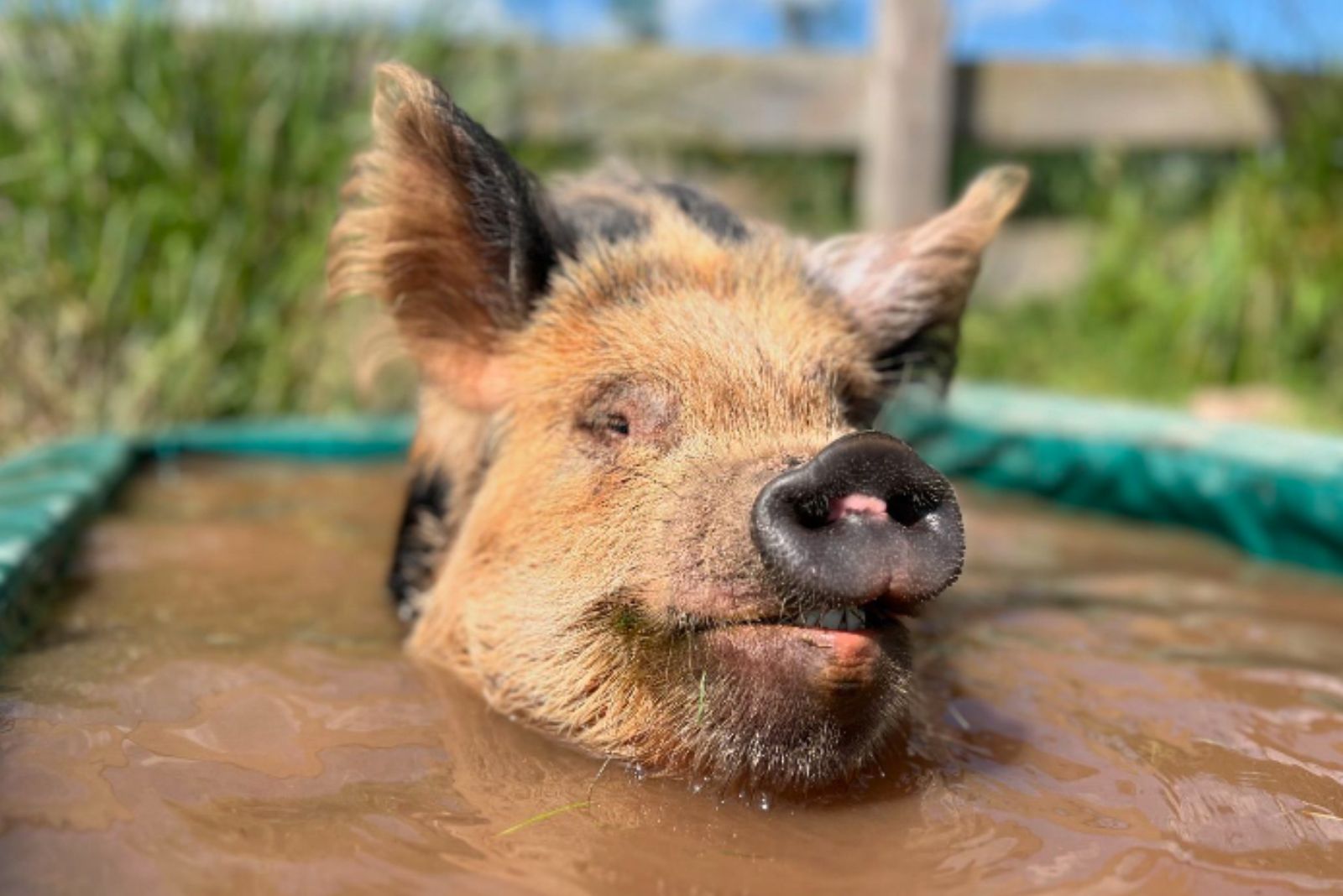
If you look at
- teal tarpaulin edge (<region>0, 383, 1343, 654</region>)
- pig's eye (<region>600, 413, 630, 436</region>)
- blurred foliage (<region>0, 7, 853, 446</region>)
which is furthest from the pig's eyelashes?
blurred foliage (<region>0, 7, 853, 446</region>)

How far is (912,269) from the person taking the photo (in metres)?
3.31

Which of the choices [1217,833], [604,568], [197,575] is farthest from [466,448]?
[1217,833]

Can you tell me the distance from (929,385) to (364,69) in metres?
4.31

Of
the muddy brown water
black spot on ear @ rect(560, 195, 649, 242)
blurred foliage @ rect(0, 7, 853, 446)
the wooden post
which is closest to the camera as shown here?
the muddy brown water

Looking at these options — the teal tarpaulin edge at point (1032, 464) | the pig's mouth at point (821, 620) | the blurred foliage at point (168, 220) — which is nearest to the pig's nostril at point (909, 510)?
the pig's mouth at point (821, 620)

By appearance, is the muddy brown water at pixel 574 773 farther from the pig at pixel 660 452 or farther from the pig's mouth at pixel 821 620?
the pig's mouth at pixel 821 620

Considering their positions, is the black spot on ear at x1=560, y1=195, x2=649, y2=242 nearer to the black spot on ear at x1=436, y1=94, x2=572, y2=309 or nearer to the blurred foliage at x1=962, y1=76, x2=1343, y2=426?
the black spot on ear at x1=436, y1=94, x2=572, y2=309

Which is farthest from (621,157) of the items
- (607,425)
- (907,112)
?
(607,425)

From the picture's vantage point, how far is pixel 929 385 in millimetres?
3744

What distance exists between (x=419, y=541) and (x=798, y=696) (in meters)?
1.49

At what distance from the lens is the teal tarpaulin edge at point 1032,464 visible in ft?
12.0

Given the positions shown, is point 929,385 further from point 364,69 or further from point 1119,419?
point 364,69

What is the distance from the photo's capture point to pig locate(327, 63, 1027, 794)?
211cm

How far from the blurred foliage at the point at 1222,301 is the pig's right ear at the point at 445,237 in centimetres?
515
